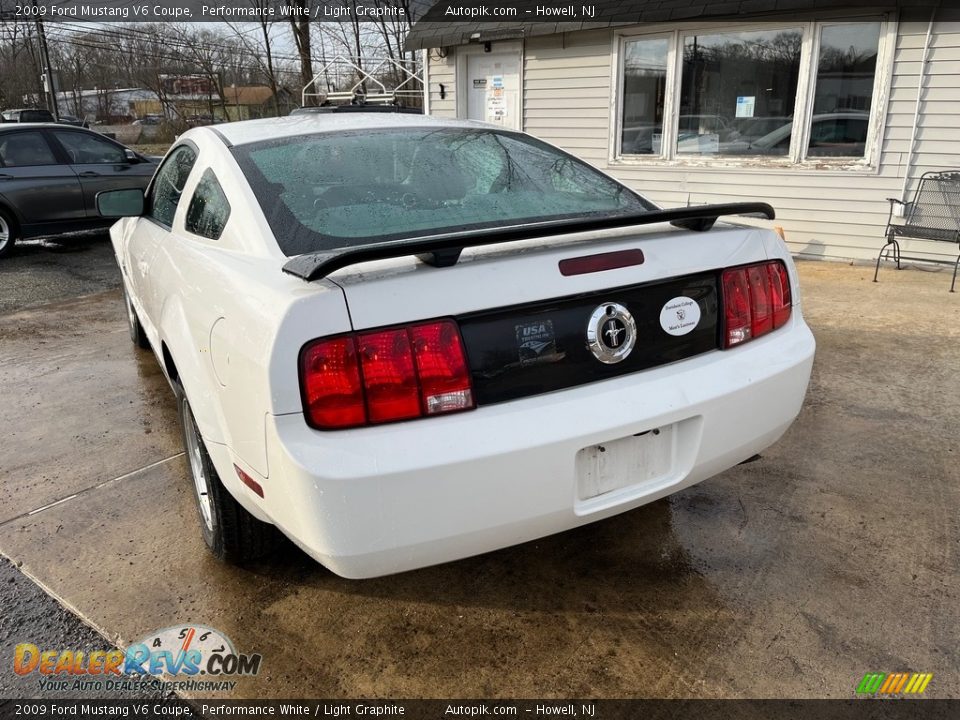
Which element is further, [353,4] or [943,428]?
[353,4]

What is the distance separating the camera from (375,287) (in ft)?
5.78

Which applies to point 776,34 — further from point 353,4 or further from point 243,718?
point 353,4

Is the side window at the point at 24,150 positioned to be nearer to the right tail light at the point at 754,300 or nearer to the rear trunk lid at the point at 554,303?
the rear trunk lid at the point at 554,303

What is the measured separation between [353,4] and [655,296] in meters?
24.1

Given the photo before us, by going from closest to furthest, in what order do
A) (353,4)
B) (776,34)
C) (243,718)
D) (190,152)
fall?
(243,718) → (190,152) → (776,34) → (353,4)

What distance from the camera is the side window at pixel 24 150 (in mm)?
8719

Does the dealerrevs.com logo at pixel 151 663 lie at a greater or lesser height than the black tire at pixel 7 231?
lesser

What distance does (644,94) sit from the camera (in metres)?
8.57

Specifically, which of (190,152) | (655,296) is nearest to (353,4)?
(190,152)

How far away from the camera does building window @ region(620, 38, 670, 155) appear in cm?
838

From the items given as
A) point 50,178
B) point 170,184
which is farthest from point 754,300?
point 50,178

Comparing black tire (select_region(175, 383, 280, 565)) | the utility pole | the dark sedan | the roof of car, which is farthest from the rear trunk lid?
the utility pole

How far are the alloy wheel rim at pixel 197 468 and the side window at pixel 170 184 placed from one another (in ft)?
3.25

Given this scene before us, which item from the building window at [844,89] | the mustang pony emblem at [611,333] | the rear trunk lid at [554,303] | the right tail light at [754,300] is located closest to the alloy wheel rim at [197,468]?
the rear trunk lid at [554,303]
